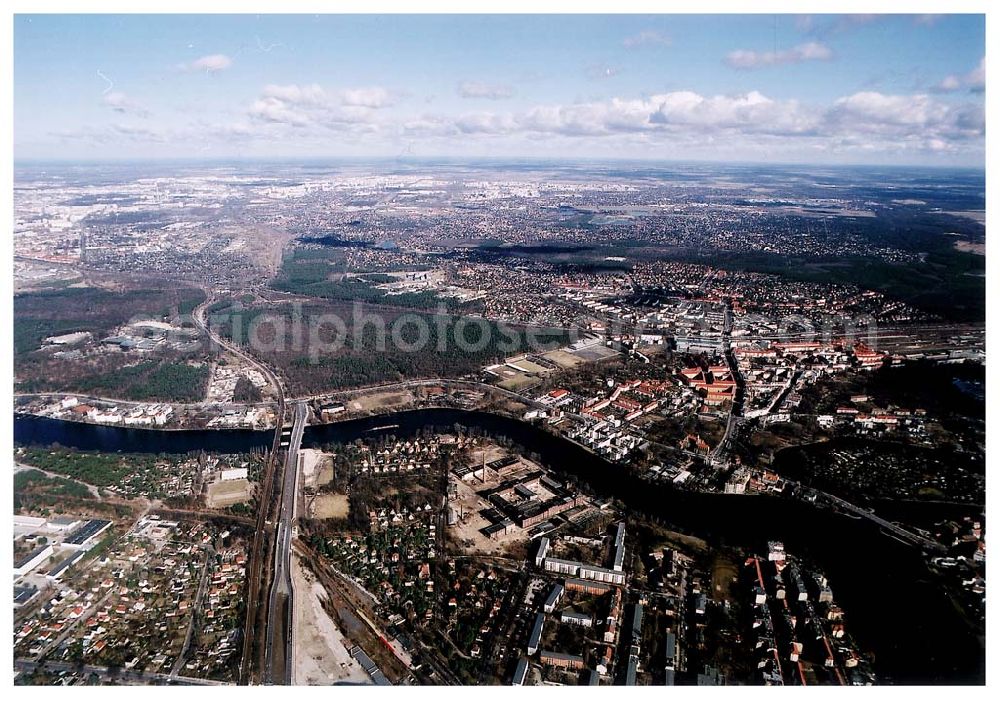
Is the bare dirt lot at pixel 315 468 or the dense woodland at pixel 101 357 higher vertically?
the dense woodland at pixel 101 357

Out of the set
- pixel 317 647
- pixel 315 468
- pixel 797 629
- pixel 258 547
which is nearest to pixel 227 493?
pixel 315 468

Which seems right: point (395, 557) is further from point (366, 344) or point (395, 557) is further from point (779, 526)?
point (366, 344)

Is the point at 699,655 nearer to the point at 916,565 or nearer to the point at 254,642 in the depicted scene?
the point at 916,565

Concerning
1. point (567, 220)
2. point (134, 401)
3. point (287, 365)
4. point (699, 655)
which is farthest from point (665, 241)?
point (699, 655)

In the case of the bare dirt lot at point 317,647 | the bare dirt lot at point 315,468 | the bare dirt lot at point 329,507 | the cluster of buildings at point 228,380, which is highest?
the cluster of buildings at point 228,380

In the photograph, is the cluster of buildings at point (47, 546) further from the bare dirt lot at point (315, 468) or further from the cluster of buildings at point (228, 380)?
the cluster of buildings at point (228, 380)

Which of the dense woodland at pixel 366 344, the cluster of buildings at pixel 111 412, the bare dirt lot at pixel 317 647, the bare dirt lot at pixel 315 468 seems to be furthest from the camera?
the dense woodland at pixel 366 344

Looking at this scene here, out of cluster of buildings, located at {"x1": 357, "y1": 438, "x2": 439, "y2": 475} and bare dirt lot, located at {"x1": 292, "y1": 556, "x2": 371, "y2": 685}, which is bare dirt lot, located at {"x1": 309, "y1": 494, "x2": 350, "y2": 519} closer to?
cluster of buildings, located at {"x1": 357, "y1": 438, "x2": 439, "y2": 475}

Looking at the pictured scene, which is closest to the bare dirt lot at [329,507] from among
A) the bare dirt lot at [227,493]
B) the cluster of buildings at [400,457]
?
the cluster of buildings at [400,457]
